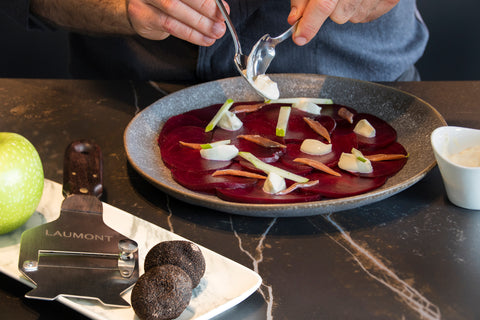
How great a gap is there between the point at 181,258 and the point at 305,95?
0.88 m

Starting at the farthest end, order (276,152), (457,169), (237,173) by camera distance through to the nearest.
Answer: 1. (276,152)
2. (237,173)
3. (457,169)

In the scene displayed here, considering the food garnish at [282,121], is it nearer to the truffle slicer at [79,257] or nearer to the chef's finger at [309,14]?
the chef's finger at [309,14]

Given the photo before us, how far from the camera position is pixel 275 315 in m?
0.85

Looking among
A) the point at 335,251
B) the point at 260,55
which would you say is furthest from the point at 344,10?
the point at 335,251

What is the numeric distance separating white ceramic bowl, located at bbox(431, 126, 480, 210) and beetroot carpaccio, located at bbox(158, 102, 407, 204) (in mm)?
105

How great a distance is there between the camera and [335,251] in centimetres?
98

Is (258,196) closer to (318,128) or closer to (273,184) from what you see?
(273,184)

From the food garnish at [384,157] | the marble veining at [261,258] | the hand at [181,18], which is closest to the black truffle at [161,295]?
the marble veining at [261,258]

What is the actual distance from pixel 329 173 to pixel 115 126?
633mm

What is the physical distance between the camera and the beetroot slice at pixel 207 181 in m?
1.11

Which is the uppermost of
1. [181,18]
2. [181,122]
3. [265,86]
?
[181,18]

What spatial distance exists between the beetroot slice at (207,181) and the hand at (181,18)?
37cm

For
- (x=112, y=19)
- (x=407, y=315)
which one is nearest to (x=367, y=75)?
(x=112, y=19)

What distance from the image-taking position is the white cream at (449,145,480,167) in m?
1.10
